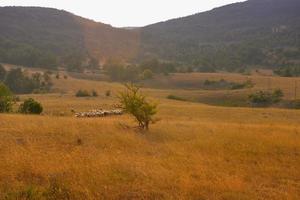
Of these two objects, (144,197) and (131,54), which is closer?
(144,197)

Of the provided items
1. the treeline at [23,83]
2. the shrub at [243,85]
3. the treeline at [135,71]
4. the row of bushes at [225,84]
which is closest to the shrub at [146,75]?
the treeline at [135,71]

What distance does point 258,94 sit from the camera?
65688 mm

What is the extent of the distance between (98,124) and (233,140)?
7.58 metres

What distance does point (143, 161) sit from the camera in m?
17.9

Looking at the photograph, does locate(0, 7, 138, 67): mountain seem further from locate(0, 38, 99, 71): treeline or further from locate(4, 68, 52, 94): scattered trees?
locate(4, 68, 52, 94): scattered trees

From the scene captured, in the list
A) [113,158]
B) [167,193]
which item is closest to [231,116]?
[113,158]

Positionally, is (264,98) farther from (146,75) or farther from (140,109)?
(146,75)

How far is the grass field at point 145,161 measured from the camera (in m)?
14.1

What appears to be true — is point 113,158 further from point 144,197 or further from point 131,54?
point 131,54

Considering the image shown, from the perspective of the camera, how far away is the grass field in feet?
46.2

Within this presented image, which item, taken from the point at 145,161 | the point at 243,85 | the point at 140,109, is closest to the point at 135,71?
the point at 243,85

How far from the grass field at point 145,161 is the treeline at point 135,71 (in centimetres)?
7963

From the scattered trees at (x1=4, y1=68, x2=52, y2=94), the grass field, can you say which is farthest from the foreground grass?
the scattered trees at (x1=4, y1=68, x2=52, y2=94)

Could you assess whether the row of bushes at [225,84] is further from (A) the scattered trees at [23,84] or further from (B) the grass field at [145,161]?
(B) the grass field at [145,161]
